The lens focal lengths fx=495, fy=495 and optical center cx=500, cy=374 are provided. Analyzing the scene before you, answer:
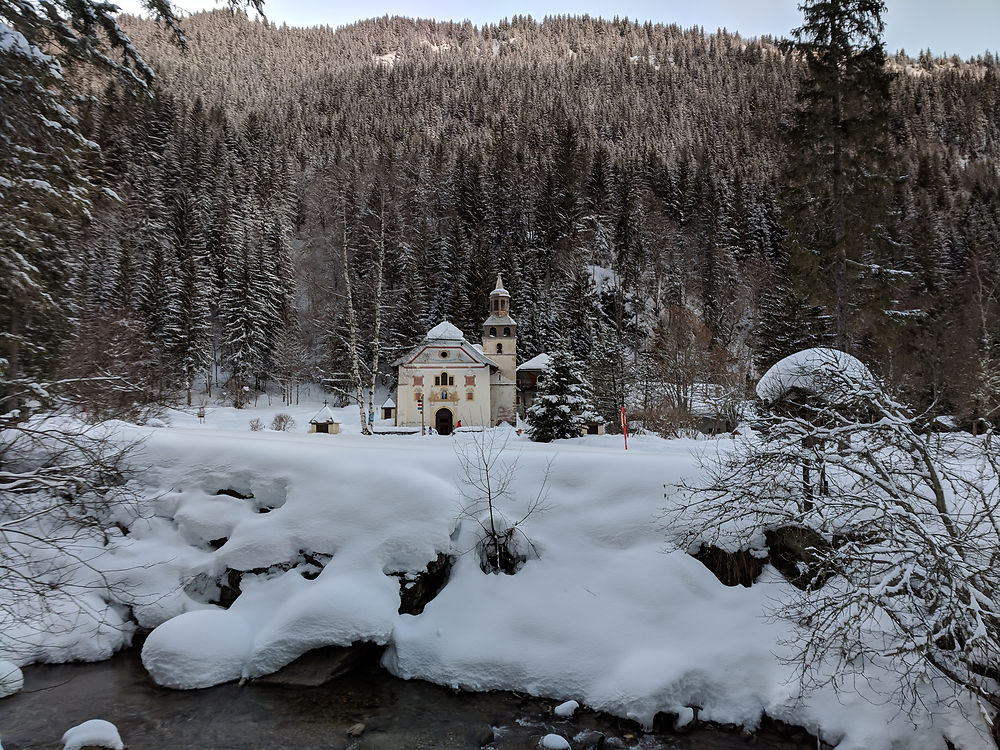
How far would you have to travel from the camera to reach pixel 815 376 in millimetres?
7781

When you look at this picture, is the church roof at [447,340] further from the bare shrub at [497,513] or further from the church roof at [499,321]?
the bare shrub at [497,513]

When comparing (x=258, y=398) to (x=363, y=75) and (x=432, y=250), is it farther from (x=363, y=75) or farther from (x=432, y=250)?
(x=363, y=75)

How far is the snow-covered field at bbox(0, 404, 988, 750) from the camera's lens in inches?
287

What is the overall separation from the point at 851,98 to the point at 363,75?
131 meters

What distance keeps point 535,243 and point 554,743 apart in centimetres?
4836

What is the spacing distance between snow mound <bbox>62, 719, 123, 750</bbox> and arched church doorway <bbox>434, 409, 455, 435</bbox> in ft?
89.6

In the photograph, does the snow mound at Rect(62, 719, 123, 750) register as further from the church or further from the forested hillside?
the church

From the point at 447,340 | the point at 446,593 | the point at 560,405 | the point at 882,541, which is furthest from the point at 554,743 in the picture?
the point at 447,340

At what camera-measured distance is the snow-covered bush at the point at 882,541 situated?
5188 mm

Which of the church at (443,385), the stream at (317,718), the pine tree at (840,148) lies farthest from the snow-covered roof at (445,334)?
the stream at (317,718)

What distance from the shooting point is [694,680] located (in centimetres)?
733

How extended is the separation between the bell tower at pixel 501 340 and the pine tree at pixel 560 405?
17.5m

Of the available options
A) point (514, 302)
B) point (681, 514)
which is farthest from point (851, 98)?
point (514, 302)

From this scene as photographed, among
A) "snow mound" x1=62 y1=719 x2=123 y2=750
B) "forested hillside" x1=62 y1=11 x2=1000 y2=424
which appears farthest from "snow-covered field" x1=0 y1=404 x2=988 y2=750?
"forested hillside" x1=62 y1=11 x2=1000 y2=424
